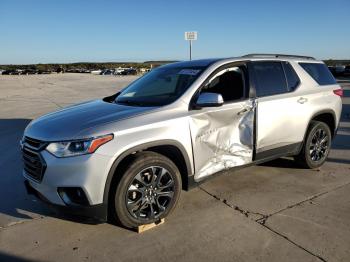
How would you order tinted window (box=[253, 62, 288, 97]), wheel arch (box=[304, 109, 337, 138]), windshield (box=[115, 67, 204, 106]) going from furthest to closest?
wheel arch (box=[304, 109, 337, 138])
tinted window (box=[253, 62, 288, 97])
windshield (box=[115, 67, 204, 106])

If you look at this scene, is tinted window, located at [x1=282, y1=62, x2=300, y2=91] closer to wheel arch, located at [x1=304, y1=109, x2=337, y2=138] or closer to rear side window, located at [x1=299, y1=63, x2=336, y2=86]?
rear side window, located at [x1=299, y1=63, x2=336, y2=86]

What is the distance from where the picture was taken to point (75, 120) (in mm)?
3666

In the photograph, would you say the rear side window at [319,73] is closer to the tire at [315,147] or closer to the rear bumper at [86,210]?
the tire at [315,147]

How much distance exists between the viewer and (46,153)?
3.31 meters

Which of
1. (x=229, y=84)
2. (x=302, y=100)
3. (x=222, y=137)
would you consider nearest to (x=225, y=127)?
(x=222, y=137)

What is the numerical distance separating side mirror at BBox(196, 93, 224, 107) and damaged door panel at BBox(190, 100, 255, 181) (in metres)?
0.11

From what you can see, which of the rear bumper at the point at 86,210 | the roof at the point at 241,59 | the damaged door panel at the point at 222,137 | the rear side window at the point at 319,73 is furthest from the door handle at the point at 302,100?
the rear bumper at the point at 86,210

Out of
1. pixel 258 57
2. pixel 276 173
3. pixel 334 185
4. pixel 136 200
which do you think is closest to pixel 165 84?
pixel 258 57

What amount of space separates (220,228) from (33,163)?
201 cm

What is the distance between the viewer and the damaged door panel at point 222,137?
3.91 meters

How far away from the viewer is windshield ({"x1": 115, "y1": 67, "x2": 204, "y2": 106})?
13.4ft

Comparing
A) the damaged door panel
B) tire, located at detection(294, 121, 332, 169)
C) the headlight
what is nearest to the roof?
the damaged door panel

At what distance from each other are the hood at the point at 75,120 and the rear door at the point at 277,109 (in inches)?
63.4

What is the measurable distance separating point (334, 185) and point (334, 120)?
1338 millimetres
